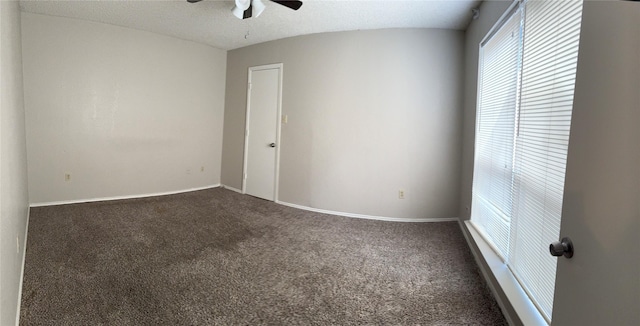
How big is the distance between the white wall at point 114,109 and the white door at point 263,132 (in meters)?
0.83

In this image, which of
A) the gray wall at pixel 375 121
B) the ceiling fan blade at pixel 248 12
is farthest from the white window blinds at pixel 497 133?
the ceiling fan blade at pixel 248 12

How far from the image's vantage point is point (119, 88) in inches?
159

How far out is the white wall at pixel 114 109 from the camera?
3574 millimetres

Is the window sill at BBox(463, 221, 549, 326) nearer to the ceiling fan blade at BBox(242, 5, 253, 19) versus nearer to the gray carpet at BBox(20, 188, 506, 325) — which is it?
the gray carpet at BBox(20, 188, 506, 325)

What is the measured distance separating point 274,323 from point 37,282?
66.6 inches

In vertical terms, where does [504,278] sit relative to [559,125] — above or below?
below

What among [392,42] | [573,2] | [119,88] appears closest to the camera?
[573,2]

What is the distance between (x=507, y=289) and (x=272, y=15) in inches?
139

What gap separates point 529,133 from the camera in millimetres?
1646

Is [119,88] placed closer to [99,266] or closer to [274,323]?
[99,266]

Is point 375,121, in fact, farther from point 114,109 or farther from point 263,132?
point 114,109

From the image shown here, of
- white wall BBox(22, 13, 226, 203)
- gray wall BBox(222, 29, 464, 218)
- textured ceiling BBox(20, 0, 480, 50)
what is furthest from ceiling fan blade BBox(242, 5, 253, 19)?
white wall BBox(22, 13, 226, 203)

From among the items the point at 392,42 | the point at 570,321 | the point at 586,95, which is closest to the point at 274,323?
the point at 570,321

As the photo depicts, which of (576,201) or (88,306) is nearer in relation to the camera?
(576,201)
